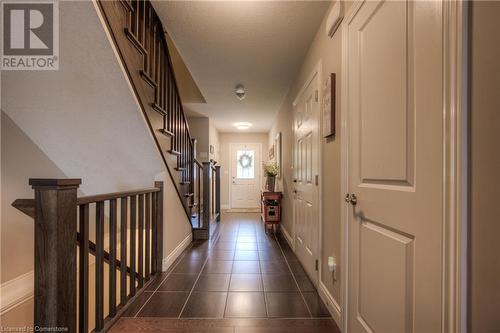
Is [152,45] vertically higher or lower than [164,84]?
higher

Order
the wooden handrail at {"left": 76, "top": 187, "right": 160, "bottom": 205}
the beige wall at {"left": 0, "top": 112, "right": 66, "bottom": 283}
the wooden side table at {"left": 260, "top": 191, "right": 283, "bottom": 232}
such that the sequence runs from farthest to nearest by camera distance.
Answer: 1. the wooden side table at {"left": 260, "top": 191, "right": 283, "bottom": 232}
2. the beige wall at {"left": 0, "top": 112, "right": 66, "bottom": 283}
3. the wooden handrail at {"left": 76, "top": 187, "right": 160, "bottom": 205}

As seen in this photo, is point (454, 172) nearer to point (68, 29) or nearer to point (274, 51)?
point (68, 29)

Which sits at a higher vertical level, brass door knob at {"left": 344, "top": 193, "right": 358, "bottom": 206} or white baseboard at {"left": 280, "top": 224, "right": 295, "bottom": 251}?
brass door knob at {"left": 344, "top": 193, "right": 358, "bottom": 206}

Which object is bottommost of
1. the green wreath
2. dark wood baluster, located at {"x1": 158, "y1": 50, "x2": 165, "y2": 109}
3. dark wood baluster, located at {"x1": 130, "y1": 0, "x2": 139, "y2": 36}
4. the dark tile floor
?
the dark tile floor

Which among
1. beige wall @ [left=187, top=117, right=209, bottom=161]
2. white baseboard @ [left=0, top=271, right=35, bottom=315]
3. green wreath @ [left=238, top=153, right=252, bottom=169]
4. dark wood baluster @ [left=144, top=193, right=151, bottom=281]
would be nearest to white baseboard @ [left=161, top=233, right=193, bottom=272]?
dark wood baluster @ [left=144, top=193, right=151, bottom=281]

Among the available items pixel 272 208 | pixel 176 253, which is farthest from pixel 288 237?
pixel 176 253

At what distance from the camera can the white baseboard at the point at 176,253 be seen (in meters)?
2.59

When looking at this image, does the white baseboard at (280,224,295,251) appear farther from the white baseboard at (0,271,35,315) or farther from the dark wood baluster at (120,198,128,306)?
the white baseboard at (0,271,35,315)

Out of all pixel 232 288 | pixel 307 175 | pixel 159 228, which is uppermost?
pixel 307 175

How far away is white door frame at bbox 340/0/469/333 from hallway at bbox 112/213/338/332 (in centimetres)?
108

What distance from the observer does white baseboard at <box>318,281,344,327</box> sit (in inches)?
64.5
